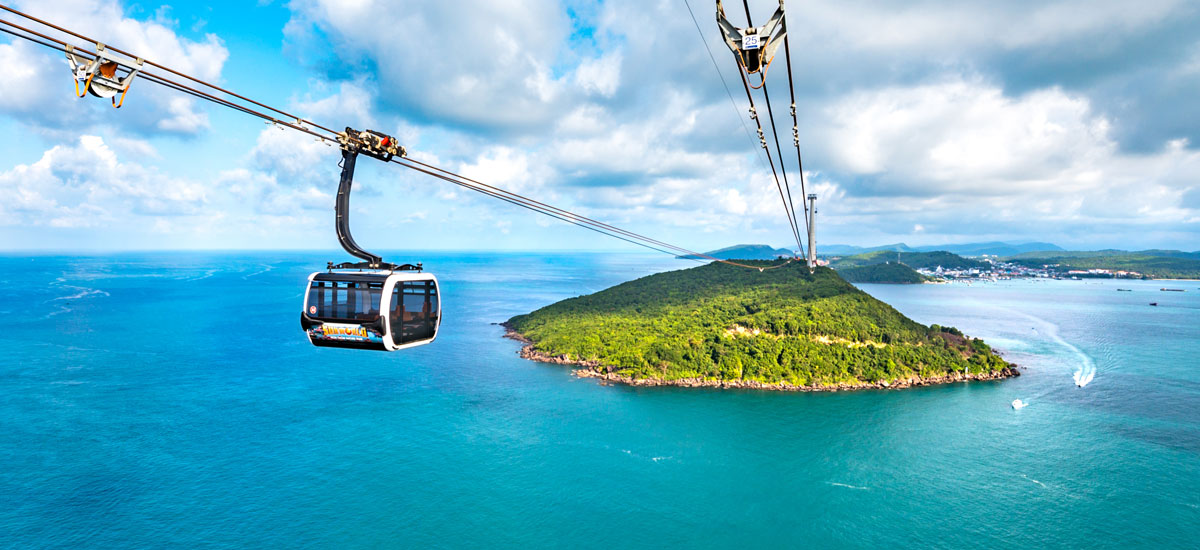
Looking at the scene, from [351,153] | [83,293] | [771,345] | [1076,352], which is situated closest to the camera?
[351,153]

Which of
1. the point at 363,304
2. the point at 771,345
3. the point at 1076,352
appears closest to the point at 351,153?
the point at 363,304

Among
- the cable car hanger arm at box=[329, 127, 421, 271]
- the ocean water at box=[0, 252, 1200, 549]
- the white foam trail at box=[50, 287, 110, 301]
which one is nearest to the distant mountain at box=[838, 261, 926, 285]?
the ocean water at box=[0, 252, 1200, 549]

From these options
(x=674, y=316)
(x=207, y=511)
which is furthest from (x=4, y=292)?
(x=674, y=316)

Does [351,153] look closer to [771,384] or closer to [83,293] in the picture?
[771,384]

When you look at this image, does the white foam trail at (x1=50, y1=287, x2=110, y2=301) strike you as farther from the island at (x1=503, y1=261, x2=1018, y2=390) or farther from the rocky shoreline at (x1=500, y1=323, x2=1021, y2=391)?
the rocky shoreline at (x1=500, y1=323, x2=1021, y2=391)

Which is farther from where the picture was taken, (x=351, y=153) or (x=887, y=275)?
(x=887, y=275)

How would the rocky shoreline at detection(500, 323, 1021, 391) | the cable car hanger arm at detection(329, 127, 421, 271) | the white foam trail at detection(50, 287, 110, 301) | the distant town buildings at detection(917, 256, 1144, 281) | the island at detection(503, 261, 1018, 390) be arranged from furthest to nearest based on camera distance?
the distant town buildings at detection(917, 256, 1144, 281)
the white foam trail at detection(50, 287, 110, 301)
the island at detection(503, 261, 1018, 390)
the rocky shoreline at detection(500, 323, 1021, 391)
the cable car hanger arm at detection(329, 127, 421, 271)

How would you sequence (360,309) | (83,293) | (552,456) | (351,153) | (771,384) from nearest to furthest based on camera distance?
(351,153)
(360,309)
(552,456)
(771,384)
(83,293)

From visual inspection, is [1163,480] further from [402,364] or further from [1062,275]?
[1062,275]
